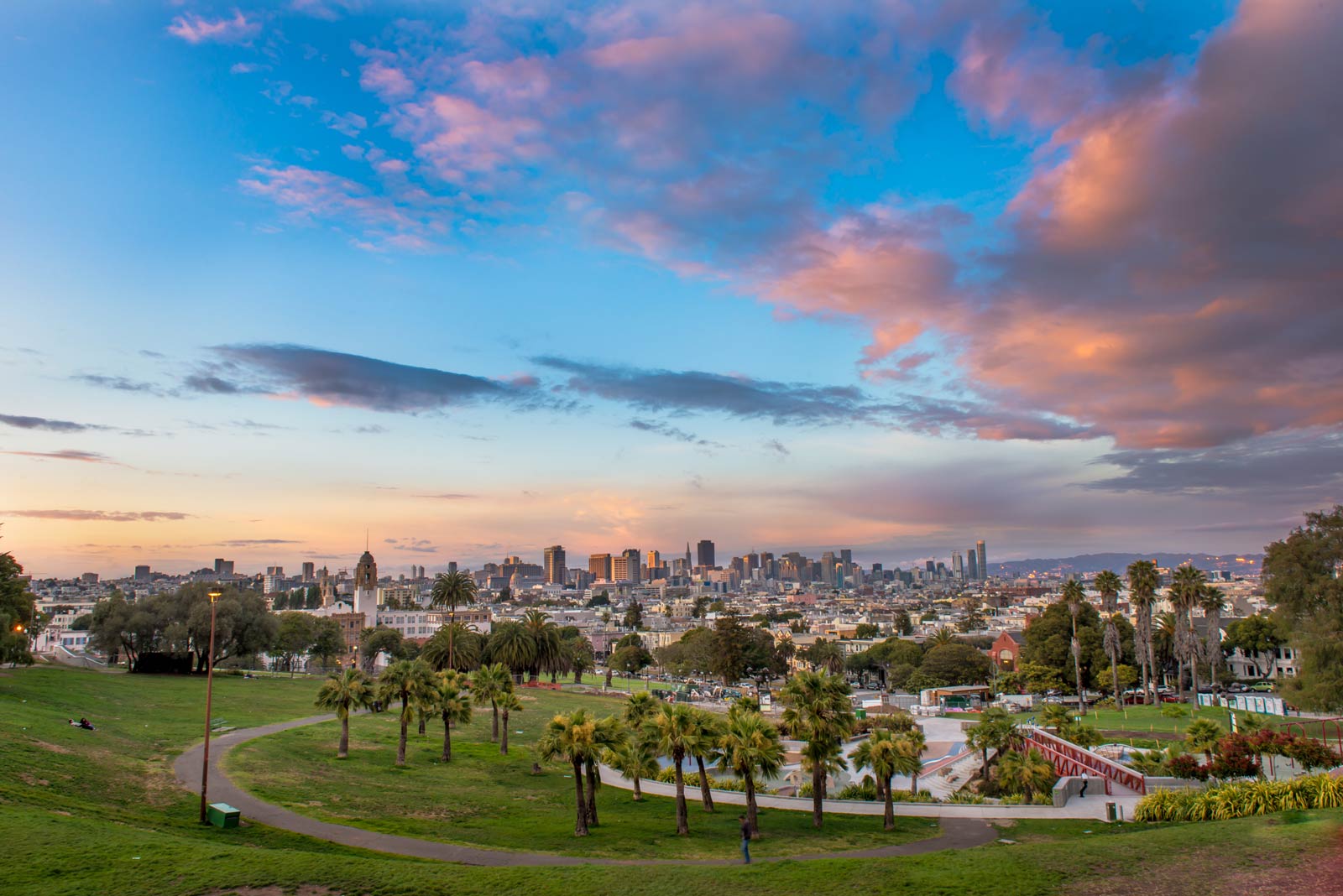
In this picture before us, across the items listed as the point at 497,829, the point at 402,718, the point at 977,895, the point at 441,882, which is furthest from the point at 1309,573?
the point at 402,718

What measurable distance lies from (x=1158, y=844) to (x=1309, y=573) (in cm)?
3381

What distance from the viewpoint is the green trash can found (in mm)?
28719

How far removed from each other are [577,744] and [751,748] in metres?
7.61

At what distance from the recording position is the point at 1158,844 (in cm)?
2369

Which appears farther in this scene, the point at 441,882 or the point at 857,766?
the point at 857,766

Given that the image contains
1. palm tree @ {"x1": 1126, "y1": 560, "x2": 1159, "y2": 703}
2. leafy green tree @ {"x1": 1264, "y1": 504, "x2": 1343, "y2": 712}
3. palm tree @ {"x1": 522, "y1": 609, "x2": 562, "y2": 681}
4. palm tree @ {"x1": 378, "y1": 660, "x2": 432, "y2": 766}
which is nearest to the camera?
leafy green tree @ {"x1": 1264, "y1": 504, "x2": 1343, "y2": 712}

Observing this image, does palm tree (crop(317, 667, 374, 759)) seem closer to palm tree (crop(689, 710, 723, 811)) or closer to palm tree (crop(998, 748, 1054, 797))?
palm tree (crop(689, 710, 723, 811))

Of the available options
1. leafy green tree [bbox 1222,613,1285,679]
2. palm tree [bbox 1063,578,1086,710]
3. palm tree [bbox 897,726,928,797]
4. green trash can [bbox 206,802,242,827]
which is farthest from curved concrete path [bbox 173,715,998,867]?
leafy green tree [bbox 1222,613,1285,679]

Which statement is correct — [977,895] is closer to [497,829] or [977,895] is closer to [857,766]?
[497,829]

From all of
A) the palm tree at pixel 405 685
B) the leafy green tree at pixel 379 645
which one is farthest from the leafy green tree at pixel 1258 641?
the leafy green tree at pixel 379 645

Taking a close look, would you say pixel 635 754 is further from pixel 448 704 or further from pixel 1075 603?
pixel 1075 603

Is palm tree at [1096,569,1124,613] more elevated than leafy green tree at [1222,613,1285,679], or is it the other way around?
palm tree at [1096,569,1124,613]

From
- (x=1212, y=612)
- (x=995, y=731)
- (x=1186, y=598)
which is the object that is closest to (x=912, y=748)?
(x=995, y=731)

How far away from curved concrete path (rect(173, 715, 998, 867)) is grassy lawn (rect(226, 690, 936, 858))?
2.92 ft
